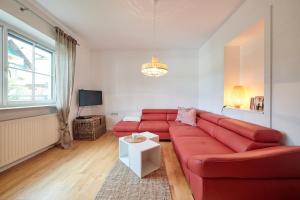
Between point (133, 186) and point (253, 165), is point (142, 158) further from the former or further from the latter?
point (253, 165)

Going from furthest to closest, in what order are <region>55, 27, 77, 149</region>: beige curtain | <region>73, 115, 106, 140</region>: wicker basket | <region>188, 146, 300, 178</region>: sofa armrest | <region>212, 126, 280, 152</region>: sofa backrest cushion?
<region>73, 115, 106, 140</region>: wicker basket < <region>55, 27, 77, 149</region>: beige curtain < <region>212, 126, 280, 152</region>: sofa backrest cushion < <region>188, 146, 300, 178</region>: sofa armrest

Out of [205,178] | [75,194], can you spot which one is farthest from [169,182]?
[75,194]

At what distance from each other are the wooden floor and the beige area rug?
0.30 ft

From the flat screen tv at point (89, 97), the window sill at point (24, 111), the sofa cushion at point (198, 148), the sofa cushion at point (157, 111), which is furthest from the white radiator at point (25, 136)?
the sofa cushion at point (198, 148)

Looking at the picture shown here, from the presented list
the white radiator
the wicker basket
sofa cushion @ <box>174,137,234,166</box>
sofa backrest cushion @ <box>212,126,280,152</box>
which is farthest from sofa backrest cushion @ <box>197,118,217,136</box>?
the white radiator

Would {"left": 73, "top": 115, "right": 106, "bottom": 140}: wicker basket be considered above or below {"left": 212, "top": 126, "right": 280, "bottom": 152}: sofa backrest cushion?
below

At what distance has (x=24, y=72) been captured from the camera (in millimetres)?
2625

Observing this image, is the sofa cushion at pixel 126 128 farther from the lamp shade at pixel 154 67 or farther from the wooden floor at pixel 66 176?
the lamp shade at pixel 154 67

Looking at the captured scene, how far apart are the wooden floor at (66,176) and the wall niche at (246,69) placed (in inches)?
62.8

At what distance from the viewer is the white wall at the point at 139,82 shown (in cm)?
458

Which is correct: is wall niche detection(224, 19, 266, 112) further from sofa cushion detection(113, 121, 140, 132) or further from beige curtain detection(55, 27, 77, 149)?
beige curtain detection(55, 27, 77, 149)

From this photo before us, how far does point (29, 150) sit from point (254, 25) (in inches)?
160

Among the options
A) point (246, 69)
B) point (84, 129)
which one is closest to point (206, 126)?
point (246, 69)

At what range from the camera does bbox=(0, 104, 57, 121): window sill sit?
212cm
